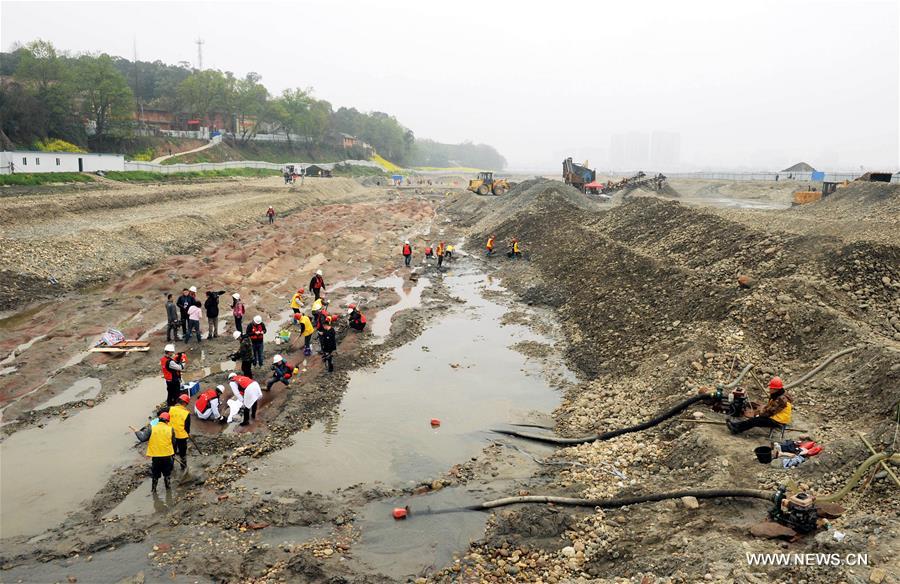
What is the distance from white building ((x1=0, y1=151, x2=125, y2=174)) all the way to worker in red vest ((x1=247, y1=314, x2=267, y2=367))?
3734 cm

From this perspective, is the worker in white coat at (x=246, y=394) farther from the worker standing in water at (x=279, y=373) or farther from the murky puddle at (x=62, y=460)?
the murky puddle at (x=62, y=460)

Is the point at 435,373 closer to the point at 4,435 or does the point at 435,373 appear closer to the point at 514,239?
the point at 4,435

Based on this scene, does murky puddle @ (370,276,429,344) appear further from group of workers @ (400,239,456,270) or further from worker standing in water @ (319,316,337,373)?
worker standing in water @ (319,316,337,373)

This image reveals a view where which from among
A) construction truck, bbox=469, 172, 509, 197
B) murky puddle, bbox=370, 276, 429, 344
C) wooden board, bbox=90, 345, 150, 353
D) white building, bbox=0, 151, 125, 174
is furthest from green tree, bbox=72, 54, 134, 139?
wooden board, bbox=90, 345, 150, 353

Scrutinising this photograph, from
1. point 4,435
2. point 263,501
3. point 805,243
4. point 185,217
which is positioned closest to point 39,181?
point 185,217

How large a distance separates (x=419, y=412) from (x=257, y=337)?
15.5ft

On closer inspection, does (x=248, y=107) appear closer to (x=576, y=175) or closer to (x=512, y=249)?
(x=576, y=175)

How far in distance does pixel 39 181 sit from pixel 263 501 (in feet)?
139

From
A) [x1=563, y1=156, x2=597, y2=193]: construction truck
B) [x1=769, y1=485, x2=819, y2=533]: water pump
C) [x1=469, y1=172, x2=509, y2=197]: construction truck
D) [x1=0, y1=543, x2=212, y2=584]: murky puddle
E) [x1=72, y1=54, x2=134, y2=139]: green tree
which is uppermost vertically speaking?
[x1=72, y1=54, x2=134, y2=139]: green tree

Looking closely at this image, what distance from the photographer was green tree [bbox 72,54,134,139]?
59.2m

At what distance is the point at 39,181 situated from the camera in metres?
40.2

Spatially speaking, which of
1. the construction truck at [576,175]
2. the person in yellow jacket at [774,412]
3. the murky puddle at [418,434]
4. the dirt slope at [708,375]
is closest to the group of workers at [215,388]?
the murky puddle at [418,434]

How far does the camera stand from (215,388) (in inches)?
528

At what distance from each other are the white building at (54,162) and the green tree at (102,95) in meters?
15.2
